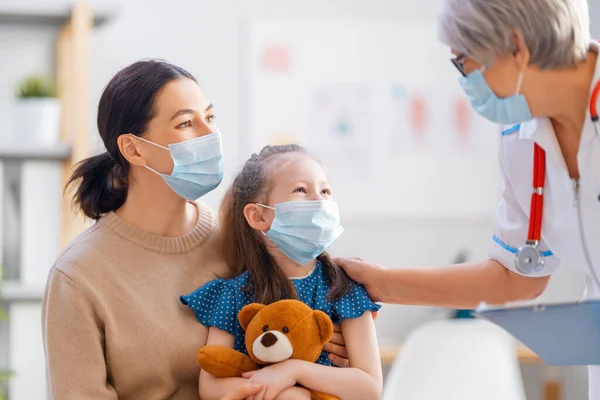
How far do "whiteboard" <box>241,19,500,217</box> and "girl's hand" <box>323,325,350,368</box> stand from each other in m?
2.46

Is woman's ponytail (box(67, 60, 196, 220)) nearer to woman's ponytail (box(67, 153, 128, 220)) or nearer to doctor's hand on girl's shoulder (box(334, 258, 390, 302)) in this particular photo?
woman's ponytail (box(67, 153, 128, 220))

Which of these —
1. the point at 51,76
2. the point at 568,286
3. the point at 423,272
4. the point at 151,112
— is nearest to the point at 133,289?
the point at 151,112

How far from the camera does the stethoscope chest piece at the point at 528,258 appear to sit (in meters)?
1.67

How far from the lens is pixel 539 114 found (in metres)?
1.58

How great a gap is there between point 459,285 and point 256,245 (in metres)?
0.47

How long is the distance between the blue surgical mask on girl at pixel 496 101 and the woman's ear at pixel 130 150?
2.40ft

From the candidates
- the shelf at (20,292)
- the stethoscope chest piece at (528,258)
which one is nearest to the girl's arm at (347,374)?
the stethoscope chest piece at (528,258)

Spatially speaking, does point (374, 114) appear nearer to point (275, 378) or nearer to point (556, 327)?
point (275, 378)

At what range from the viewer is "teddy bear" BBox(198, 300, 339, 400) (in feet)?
5.38

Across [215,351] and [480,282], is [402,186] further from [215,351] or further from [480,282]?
[215,351]

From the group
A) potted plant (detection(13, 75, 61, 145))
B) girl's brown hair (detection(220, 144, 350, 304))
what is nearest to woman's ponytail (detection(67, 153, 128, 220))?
girl's brown hair (detection(220, 144, 350, 304))

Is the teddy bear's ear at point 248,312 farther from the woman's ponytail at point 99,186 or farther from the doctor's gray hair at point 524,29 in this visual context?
the doctor's gray hair at point 524,29

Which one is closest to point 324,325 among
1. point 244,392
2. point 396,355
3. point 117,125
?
point 244,392

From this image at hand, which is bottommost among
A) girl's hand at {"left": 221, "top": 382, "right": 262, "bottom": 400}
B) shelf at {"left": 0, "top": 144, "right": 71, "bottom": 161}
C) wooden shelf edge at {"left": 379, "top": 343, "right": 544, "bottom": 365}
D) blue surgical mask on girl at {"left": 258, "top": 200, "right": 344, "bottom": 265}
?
wooden shelf edge at {"left": 379, "top": 343, "right": 544, "bottom": 365}
